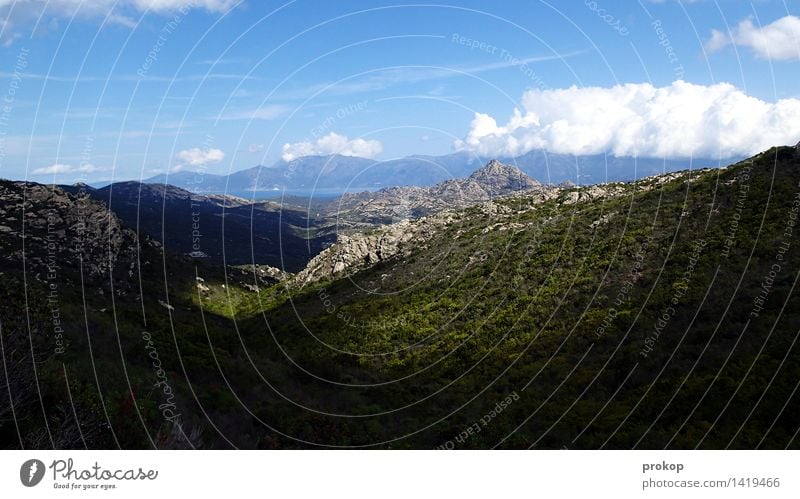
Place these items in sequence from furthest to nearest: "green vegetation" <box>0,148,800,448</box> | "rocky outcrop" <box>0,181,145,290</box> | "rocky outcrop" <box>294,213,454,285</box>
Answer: "rocky outcrop" <box>294,213,454,285</box> → "rocky outcrop" <box>0,181,145,290</box> → "green vegetation" <box>0,148,800,448</box>

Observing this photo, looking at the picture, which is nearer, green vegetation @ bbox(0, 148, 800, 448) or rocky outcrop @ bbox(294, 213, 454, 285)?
green vegetation @ bbox(0, 148, 800, 448)

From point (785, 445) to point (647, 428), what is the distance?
3555 millimetres

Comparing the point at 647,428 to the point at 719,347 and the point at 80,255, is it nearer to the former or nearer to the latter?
the point at 719,347

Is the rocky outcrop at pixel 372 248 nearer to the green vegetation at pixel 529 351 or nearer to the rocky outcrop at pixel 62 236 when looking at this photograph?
the green vegetation at pixel 529 351

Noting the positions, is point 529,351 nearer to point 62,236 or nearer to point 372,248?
point 372,248

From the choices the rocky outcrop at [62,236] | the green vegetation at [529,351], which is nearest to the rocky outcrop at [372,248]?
the green vegetation at [529,351]

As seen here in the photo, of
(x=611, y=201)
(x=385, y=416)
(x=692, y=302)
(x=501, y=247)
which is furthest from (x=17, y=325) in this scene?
(x=611, y=201)

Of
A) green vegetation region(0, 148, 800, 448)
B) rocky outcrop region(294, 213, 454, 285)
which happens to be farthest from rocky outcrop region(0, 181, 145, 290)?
rocky outcrop region(294, 213, 454, 285)

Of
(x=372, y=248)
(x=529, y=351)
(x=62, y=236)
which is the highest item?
(x=62, y=236)

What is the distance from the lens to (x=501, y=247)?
54.8 m

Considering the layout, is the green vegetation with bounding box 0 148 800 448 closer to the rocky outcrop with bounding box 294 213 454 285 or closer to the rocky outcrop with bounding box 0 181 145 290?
the rocky outcrop with bounding box 0 181 145 290

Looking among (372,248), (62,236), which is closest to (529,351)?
(372,248)

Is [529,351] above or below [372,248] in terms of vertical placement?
below
